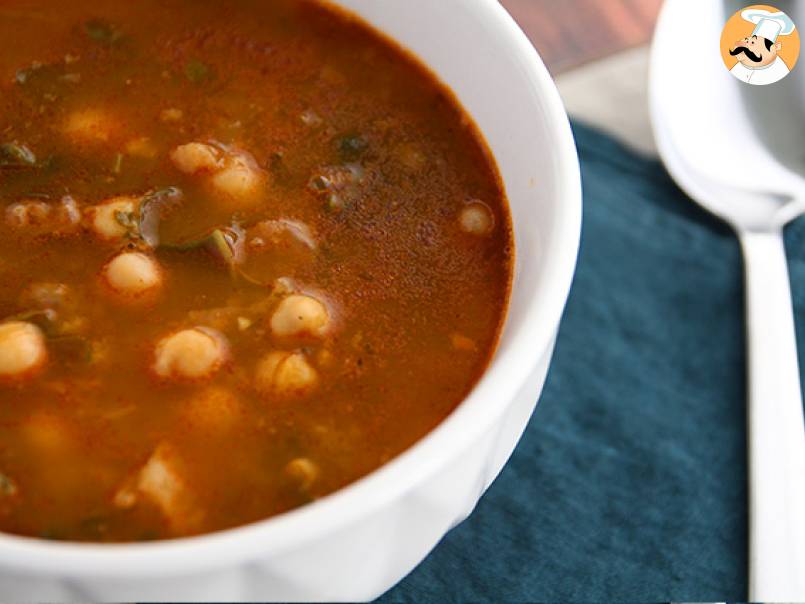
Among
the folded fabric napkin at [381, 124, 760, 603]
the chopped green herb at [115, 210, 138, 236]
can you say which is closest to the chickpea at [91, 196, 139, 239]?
the chopped green herb at [115, 210, 138, 236]

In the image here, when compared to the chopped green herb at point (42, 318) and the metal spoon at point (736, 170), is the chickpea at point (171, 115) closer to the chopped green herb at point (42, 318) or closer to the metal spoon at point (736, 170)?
the chopped green herb at point (42, 318)

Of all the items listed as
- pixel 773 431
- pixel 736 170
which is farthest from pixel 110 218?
pixel 736 170

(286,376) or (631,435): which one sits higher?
(286,376)

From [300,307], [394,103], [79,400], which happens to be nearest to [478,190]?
[394,103]

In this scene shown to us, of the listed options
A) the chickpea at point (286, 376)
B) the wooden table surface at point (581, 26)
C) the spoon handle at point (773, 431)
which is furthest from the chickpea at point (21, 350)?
the wooden table surface at point (581, 26)

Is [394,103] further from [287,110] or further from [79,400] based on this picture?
[79,400]

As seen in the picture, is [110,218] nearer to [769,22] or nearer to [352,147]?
[352,147]

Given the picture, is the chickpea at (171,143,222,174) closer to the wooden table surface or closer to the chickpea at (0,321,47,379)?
the chickpea at (0,321,47,379)
